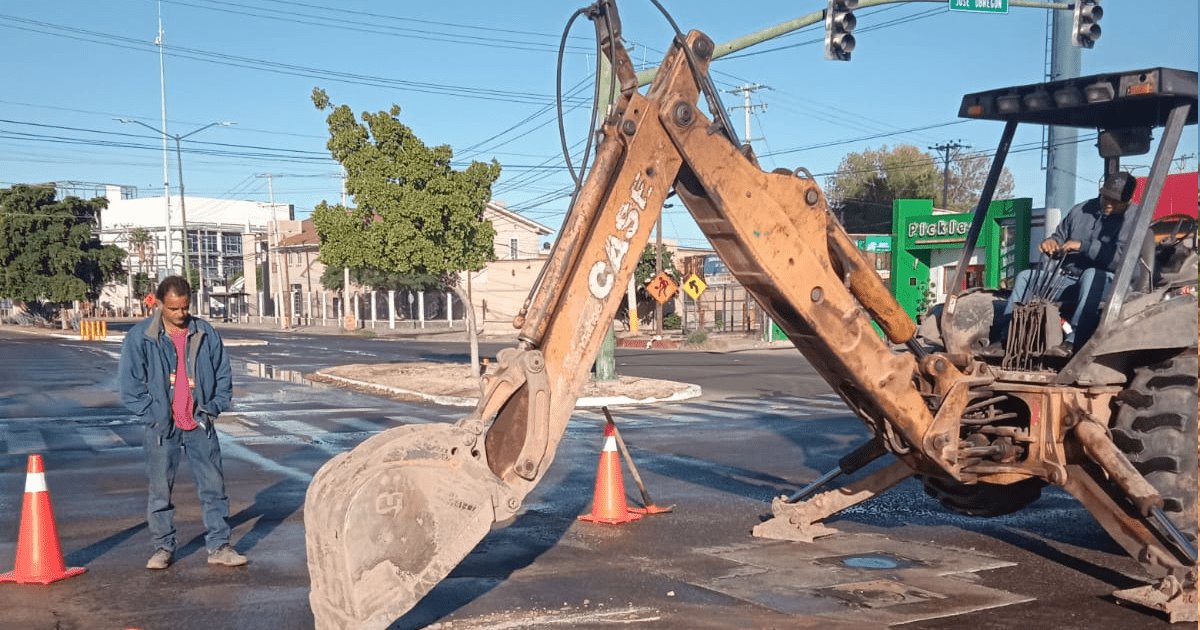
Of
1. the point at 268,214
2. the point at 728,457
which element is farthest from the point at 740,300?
the point at 268,214

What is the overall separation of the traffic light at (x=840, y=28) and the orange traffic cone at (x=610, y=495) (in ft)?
36.2

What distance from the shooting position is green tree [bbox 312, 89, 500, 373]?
79.1 feet

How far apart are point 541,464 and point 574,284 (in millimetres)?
900

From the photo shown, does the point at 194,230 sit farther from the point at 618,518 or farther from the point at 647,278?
the point at 618,518

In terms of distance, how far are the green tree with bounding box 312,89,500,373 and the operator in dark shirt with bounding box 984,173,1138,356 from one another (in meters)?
17.9

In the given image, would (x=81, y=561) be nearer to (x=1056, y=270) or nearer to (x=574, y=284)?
(x=574, y=284)

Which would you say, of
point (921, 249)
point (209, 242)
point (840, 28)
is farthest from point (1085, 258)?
point (209, 242)

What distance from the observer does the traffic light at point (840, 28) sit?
1788 centimetres

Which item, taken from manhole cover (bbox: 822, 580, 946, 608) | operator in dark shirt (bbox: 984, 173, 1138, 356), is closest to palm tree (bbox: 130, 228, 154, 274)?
operator in dark shirt (bbox: 984, 173, 1138, 356)

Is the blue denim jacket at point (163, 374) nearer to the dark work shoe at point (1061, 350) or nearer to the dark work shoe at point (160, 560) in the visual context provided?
the dark work shoe at point (160, 560)

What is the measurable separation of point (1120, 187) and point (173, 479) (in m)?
6.71

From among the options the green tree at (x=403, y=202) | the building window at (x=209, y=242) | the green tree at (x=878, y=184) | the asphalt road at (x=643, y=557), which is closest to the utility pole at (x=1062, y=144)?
the asphalt road at (x=643, y=557)

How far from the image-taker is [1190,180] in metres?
19.5

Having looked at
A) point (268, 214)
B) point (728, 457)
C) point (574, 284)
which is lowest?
point (728, 457)
